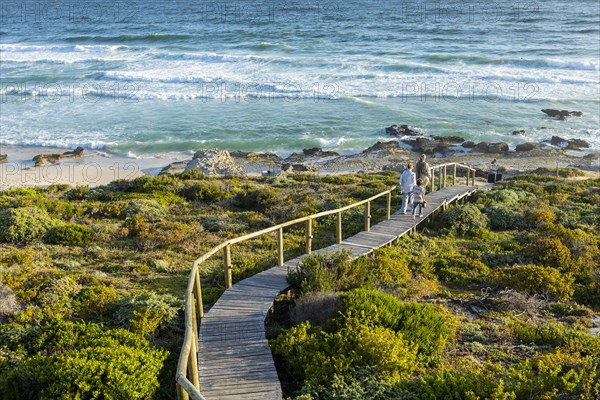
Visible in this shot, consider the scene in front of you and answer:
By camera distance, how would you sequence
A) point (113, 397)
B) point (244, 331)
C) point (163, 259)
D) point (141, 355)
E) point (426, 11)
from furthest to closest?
point (426, 11), point (163, 259), point (244, 331), point (141, 355), point (113, 397)

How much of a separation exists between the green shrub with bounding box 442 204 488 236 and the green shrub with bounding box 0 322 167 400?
421 inches

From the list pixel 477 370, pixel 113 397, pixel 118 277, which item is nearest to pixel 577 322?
pixel 477 370

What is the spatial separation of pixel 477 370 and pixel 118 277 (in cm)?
711

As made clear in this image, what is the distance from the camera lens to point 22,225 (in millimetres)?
13523

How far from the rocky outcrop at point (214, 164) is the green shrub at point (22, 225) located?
1160 cm

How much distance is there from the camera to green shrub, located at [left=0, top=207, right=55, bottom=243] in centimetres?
1338

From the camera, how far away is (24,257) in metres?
11.4

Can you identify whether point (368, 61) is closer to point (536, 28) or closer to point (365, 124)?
point (365, 124)

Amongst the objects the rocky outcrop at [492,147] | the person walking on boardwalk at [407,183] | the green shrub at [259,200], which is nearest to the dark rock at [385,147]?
the rocky outcrop at [492,147]

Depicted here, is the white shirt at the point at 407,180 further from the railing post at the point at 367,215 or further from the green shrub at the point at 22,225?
the green shrub at the point at 22,225

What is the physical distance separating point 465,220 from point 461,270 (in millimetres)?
4026

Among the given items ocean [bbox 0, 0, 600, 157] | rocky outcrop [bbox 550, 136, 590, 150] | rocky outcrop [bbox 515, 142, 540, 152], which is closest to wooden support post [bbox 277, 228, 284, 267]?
ocean [bbox 0, 0, 600, 157]

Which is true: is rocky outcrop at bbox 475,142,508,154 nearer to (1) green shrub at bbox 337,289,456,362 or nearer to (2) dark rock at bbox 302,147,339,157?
(2) dark rock at bbox 302,147,339,157

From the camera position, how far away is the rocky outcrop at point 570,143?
103ft
